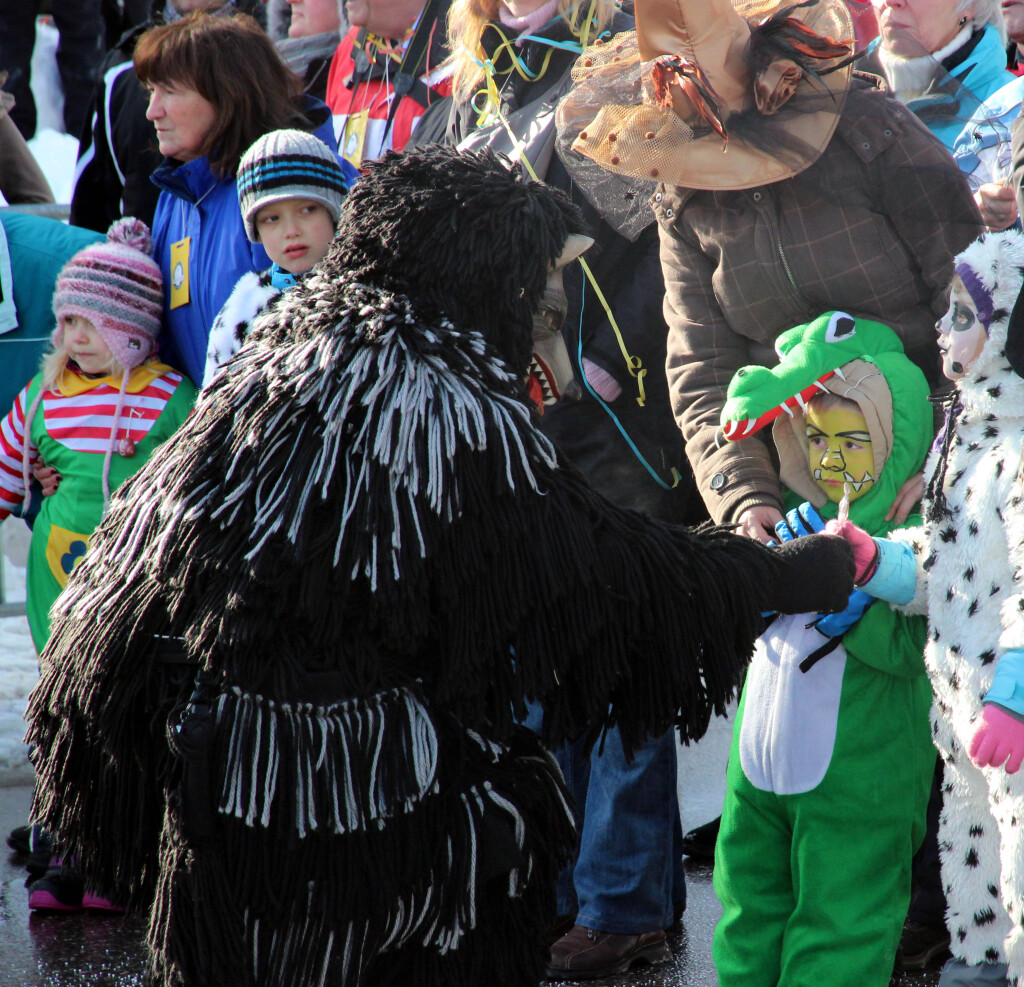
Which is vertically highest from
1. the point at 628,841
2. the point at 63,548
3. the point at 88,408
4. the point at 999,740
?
the point at 999,740

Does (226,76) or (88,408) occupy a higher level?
(226,76)

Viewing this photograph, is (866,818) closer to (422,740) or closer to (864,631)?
(864,631)

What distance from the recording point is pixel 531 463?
5.98 feet

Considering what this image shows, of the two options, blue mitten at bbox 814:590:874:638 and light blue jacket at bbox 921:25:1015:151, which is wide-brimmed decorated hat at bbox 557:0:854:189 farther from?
blue mitten at bbox 814:590:874:638

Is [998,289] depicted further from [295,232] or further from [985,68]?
[295,232]

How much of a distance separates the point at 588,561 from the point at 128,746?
2.30 feet

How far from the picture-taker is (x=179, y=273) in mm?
3654

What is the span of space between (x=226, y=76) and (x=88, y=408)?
981 mm

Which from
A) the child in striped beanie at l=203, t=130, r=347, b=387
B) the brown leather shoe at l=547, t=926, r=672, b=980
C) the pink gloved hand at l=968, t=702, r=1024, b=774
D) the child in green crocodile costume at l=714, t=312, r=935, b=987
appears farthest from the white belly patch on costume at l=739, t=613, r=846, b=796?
the child in striped beanie at l=203, t=130, r=347, b=387

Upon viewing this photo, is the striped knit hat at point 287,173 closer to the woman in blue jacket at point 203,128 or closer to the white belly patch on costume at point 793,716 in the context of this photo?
the woman in blue jacket at point 203,128

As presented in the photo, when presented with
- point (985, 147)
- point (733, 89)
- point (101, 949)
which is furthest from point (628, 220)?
point (101, 949)

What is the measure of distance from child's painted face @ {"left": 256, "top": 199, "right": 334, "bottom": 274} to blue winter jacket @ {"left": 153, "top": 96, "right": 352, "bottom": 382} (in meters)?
0.25

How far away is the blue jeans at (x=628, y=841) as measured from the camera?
293 centimetres

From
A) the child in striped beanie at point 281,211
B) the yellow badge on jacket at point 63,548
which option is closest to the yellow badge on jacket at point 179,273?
the child in striped beanie at point 281,211
